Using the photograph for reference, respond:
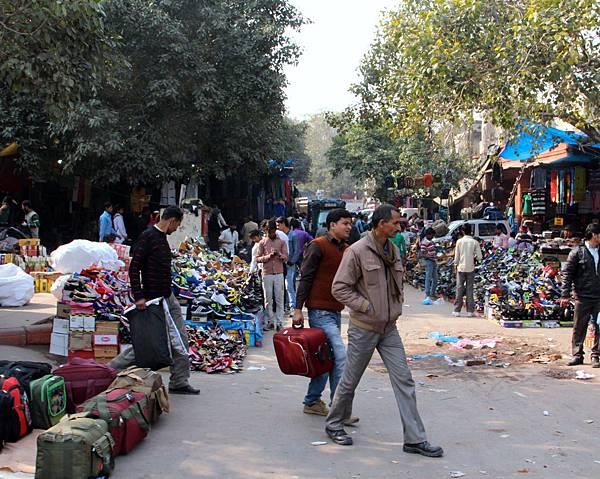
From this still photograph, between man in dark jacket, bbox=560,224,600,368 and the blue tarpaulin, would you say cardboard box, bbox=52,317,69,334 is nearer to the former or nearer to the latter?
man in dark jacket, bbox=560,224,600,368

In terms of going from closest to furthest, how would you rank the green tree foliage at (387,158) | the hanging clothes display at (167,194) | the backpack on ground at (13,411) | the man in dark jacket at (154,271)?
the backpack on ground at (13,411)
the man in dark jacket at (154,271)
the hanging clothes display at (167,194)
the green tree foliage at (387,158)

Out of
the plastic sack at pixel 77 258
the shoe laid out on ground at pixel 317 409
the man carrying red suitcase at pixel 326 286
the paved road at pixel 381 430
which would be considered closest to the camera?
the paved road at pixel 381 430

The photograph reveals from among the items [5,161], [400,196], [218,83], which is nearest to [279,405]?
[218,83]

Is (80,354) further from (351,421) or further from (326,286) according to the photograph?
(351,421)

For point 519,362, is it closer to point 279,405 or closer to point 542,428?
point 542,428

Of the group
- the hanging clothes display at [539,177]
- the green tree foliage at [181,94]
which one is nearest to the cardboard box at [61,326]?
the green tree foliage at [181,94]

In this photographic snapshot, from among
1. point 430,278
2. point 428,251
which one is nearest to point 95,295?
point 428,251

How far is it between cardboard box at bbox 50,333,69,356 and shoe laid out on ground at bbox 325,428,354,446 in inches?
163

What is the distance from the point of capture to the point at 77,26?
31.9 ft

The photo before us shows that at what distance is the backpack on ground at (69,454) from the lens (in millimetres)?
4879

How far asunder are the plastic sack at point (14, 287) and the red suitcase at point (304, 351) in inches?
297

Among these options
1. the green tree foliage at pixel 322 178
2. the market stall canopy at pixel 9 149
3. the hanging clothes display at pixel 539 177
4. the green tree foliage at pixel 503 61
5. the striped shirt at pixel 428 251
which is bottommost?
the striped shirt at pixel 428 251

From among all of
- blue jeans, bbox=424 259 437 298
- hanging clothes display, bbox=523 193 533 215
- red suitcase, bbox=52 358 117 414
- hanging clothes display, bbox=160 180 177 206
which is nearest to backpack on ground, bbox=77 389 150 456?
red suitcase, bbox=52 358 117 414

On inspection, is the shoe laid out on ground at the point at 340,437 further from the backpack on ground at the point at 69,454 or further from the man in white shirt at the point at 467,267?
the man in white shirt at the point at 467,267
